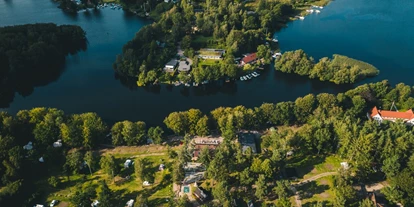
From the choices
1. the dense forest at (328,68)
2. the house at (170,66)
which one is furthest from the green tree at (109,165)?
the dense forest at (328,68)

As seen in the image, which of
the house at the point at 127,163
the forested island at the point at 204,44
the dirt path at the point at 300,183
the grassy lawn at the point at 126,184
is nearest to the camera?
the dirt path at the point at 300,183

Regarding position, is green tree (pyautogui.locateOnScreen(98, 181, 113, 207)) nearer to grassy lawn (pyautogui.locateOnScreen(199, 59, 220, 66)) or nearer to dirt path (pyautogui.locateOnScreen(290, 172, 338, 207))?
dirt path (pyautogui.locateOnScreen(290, 172, 338, 207))

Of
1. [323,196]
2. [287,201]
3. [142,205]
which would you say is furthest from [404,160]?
[142,205]

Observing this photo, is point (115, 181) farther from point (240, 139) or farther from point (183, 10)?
point (183, 10)

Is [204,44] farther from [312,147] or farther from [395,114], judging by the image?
[395,114]

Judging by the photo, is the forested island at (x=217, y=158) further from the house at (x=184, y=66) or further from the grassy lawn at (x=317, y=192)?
the house at (x=184, y=66)
